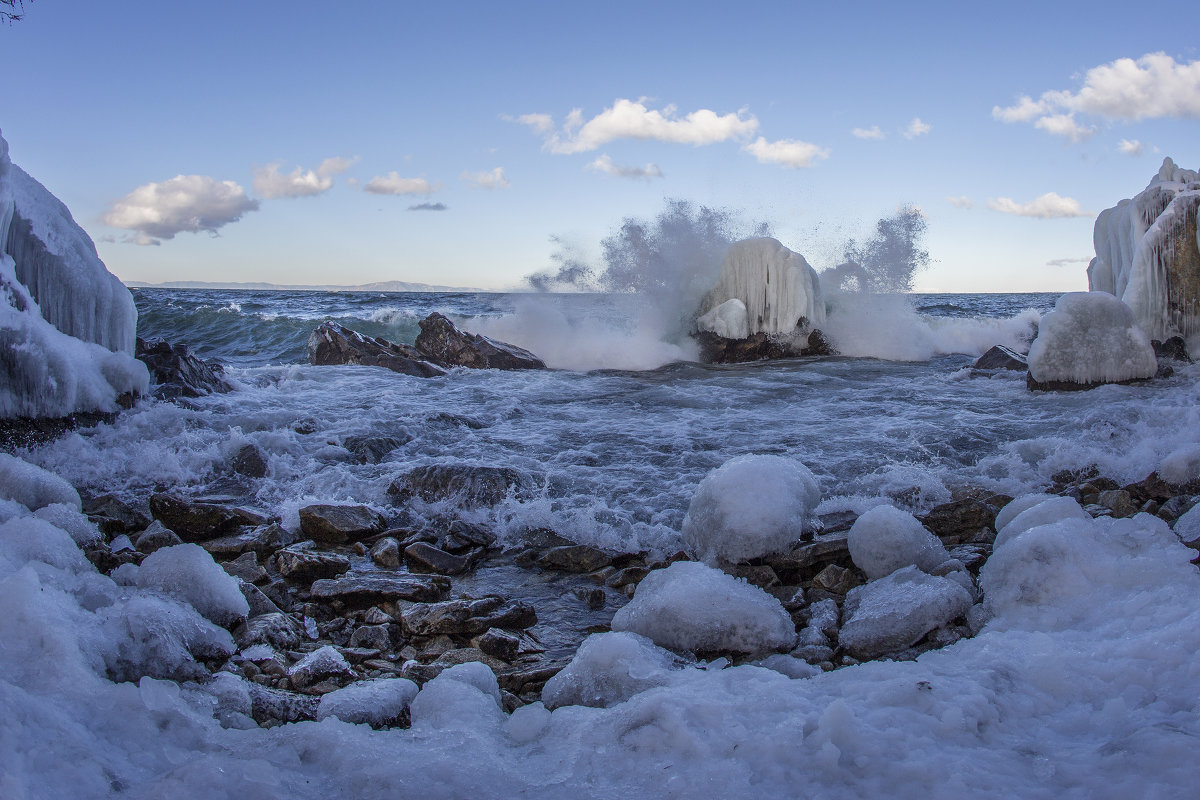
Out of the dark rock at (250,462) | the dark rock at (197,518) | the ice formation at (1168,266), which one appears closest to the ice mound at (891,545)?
the dark rock at (197,518)

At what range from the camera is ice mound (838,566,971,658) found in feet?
9.37

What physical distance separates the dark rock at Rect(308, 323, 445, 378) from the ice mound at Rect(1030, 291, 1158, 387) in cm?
914

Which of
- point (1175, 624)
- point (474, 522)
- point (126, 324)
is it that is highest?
point (126, 324)

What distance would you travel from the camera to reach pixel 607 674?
8.39 ft

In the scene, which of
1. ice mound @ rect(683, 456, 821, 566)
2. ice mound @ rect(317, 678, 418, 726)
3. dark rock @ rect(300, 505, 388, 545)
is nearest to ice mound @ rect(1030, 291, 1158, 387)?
ice mound @ rect(683, 456, 821, 566)

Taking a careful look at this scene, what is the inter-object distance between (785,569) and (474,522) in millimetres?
2095

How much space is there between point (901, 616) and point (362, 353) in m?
11.9

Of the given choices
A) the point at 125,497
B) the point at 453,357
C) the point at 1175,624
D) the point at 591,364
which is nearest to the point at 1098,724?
the point at 1175,624

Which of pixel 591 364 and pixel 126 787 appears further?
pixel 591 364

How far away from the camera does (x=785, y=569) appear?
3814 mm

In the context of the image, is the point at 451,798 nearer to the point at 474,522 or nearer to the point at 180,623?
the point at 180,623

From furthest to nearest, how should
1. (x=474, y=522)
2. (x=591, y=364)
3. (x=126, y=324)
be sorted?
(x=591, y=364) → (x=126, y=324) → (x=474, y=522)

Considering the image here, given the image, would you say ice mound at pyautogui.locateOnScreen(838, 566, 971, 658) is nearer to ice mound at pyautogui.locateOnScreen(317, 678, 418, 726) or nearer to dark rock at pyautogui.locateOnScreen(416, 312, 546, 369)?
ice mound at pyautogui.locateOnScreen(317, 678, 418, 726)

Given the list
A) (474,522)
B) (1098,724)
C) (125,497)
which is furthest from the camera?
(125,497)
